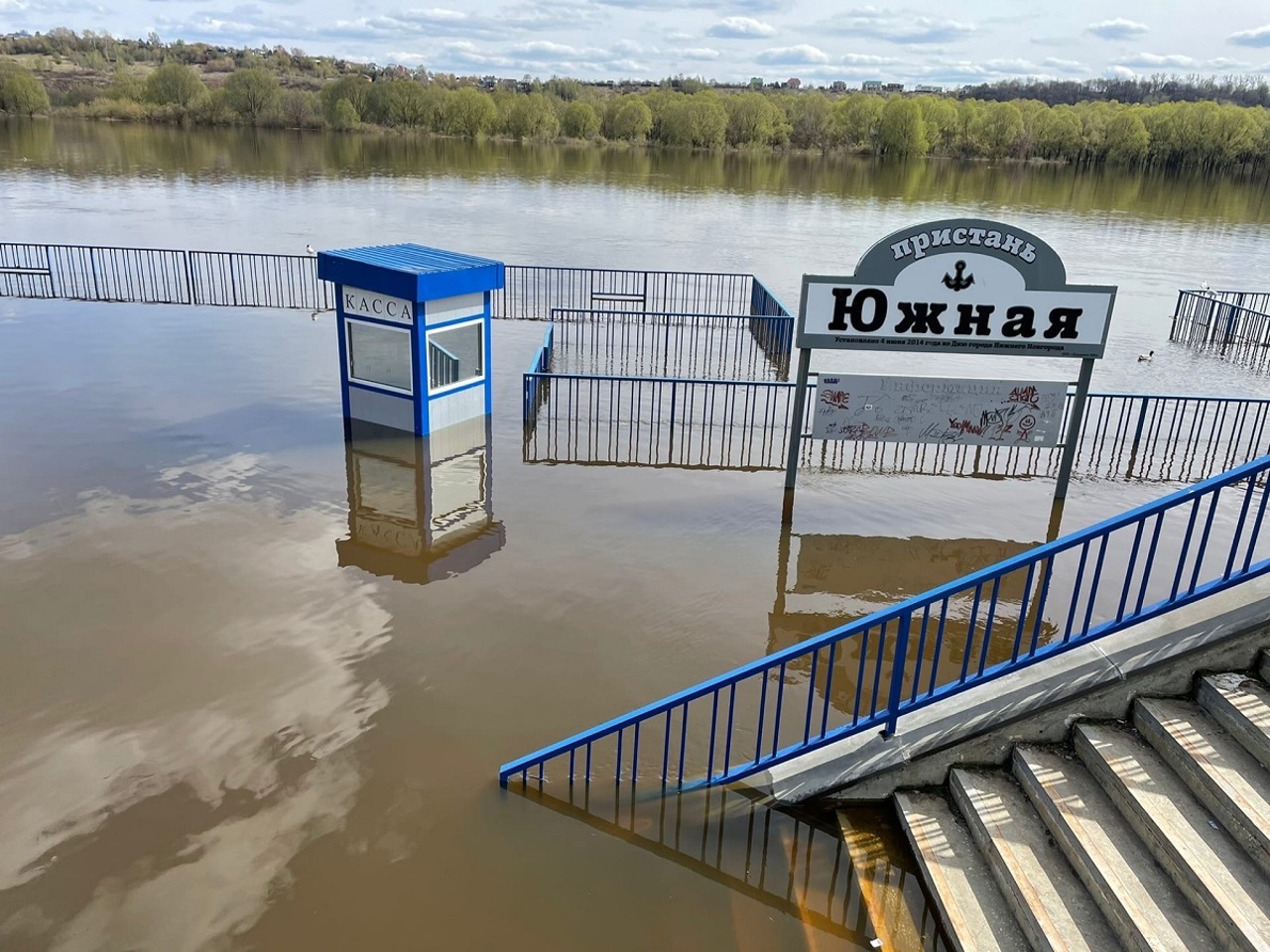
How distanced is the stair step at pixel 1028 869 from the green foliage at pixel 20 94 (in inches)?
4384

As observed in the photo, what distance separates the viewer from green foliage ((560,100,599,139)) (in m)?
93.5

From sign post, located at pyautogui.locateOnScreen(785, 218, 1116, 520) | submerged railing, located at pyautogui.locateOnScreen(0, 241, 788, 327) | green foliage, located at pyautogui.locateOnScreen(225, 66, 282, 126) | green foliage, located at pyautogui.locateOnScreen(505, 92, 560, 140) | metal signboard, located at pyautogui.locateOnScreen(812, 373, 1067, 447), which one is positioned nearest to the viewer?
sign post, located at pyautogui.locateOnScreen(785, 218, 1116, 520)

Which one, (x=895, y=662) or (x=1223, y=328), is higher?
(x=895, y=662)

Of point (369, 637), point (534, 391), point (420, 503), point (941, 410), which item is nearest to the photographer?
point (369, 637)

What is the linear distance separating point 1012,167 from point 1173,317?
2685 inches

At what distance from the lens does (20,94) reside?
89.6 metres

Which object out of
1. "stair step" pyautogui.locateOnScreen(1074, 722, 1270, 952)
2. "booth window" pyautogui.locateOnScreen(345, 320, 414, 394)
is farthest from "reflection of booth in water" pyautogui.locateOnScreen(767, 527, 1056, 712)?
"booth window" pyautogui.locateOnScreen(345, 320, 414, 394)

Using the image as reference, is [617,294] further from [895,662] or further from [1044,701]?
[1044,701]

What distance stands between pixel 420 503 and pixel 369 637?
3271 millimetres

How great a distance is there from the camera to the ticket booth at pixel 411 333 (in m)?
12.3

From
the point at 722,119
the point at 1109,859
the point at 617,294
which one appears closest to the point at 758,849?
the point at 1109,859

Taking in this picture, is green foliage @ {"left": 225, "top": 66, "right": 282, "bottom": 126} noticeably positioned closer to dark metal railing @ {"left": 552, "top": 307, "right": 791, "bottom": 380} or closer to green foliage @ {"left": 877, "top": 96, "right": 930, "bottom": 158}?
green foliage @ {"left": 877, "top": 96, "right": 930, "bottom": 158}

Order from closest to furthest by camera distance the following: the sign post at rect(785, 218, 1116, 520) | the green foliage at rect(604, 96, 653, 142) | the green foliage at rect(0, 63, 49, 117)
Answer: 1. the sign post at rect(785, 218, 1116, 520)
2. the green foliage at rect(0, 63, 49, 117)
3. the green foliage at rect(604, 96, 653, 142)

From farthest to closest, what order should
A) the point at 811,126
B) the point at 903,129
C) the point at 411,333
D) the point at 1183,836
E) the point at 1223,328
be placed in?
the point at 811,126
the point at 903,129
the point at 1223,328
the point at 411,333
the point at 1183,836
